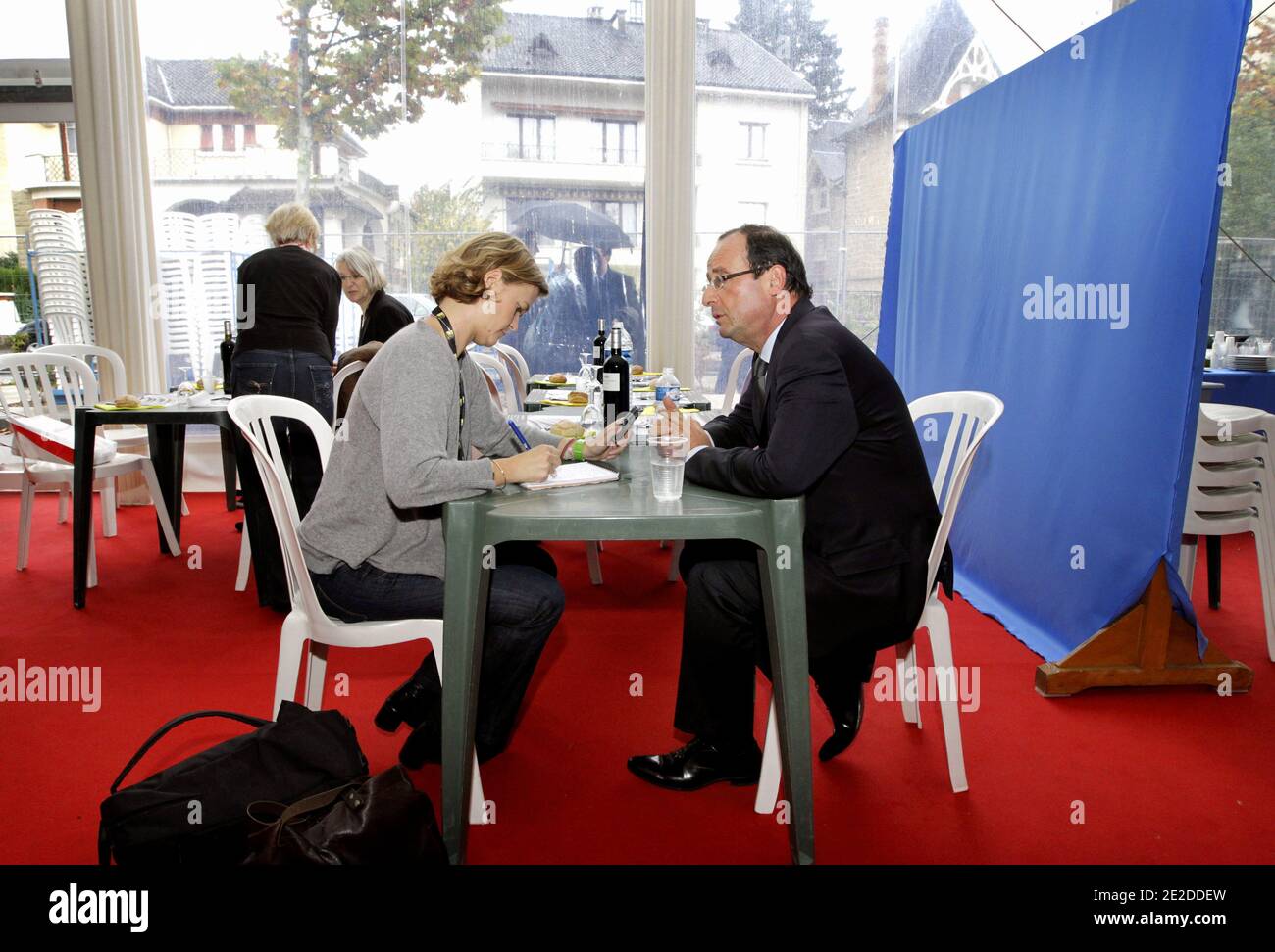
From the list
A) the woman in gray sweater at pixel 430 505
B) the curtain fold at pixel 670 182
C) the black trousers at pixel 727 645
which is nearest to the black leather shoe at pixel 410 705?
the woman in gray sweater at pixel 430 505

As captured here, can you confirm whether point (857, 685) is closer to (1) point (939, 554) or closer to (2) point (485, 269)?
(1) point (939, 554)

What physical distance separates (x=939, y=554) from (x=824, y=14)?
440cm

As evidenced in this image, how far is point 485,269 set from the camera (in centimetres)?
210

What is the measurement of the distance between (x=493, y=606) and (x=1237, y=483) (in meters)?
2.57

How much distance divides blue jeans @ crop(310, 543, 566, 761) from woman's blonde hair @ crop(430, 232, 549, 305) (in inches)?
24.8

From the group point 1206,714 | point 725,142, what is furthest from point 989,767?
point 725,142

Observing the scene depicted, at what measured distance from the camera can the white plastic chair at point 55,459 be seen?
3881mm

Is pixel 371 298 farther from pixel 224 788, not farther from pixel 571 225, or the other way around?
pixel 224 788

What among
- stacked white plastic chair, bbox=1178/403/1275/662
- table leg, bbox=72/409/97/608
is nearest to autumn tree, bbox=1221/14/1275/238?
stacked white plastic chair, bbox=1178/403/1275/662

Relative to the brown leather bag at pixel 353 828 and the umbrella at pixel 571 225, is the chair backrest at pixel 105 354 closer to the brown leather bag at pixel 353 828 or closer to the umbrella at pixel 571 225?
the umbrella at pixel 571 225

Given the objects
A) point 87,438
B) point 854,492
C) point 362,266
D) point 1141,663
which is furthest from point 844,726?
point 362,266

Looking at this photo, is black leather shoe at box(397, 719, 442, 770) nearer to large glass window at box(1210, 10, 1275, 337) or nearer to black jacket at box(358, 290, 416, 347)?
black jacket at box(358, 290, 416, 347)

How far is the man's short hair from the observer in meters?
2.17
